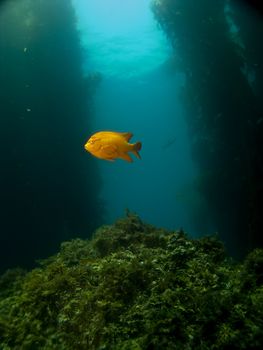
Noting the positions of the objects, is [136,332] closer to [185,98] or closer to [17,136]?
[17,136]

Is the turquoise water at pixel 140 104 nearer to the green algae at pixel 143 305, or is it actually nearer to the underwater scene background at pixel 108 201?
the underwater scene background at pixel 108 201

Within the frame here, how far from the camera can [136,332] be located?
3.78m

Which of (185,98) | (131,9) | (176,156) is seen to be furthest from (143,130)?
(185,98)

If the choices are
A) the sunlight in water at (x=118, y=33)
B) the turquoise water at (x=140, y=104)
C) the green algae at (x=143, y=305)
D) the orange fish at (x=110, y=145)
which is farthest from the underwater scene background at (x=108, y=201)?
the orange fish at (x=110, y=145)

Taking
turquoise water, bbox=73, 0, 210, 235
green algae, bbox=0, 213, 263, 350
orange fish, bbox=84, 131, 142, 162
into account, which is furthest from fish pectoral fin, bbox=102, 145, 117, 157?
turquoise water, bbox=73, 0, 210, 235

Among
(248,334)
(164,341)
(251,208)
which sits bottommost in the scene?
(164,341)

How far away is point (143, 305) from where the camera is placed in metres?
4.08

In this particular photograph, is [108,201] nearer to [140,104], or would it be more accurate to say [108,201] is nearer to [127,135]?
[127,135]

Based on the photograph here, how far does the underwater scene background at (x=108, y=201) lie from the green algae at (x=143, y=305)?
2cm

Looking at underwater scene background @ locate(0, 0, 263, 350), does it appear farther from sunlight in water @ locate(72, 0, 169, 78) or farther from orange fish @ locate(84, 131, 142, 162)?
orange fish @ locate(84, 131, 142, 162)

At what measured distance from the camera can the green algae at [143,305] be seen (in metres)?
3.60

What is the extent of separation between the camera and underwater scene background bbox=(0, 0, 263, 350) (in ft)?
13.2

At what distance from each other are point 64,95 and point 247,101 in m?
10.3

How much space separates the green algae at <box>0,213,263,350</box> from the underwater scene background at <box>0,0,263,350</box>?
0.02 meters
